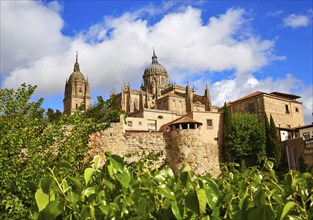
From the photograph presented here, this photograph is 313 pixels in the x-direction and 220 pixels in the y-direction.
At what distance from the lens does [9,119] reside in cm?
918

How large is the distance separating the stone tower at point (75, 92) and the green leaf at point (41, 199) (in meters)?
93.4

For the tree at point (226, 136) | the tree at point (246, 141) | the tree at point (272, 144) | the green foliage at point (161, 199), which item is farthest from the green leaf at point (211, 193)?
the tree at point (272, 144)

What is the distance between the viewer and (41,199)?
158 centimetres

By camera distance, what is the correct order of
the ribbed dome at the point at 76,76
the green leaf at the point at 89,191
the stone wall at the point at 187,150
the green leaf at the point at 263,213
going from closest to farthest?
the green leaf at the point at 263,213
the green leaf at the point at 89,191
the stone wall at the point at 187,150
the ribbed dome at the point at 76,76

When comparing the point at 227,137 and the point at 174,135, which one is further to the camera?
the point at 227,137

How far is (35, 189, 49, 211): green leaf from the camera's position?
1.57m

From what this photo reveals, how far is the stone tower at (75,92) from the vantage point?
308 ft

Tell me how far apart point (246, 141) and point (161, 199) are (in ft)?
113

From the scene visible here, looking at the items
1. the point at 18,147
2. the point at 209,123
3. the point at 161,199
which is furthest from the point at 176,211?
the point at 209,123

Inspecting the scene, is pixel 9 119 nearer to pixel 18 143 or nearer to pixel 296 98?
pixel 18 143

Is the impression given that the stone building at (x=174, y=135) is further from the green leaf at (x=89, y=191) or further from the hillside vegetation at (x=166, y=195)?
the green leaf at (x=89, y=191)

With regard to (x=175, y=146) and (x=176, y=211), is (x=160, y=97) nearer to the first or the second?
(x=175, y=146)

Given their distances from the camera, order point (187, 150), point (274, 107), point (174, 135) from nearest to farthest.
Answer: point (187, 150) < point (174, 135) < point (274, 107)

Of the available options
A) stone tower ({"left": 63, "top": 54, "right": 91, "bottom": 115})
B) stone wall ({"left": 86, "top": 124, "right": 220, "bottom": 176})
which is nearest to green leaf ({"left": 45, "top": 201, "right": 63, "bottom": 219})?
stone wall ({"left": 86, "top": 124, "right": 220, "bottom": 176})
